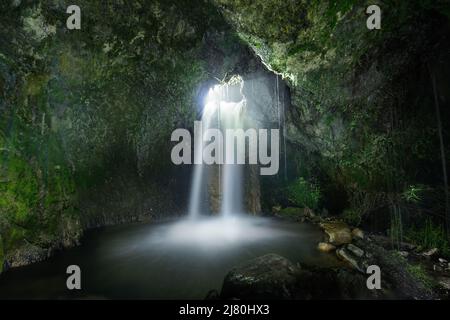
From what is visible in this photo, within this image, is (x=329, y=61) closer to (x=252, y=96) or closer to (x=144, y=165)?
(x=252, y=96)

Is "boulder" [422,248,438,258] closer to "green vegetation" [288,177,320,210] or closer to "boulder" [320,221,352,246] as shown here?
"boulder" [320,221,352,246]

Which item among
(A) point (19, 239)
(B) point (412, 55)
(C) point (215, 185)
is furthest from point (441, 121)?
(A) point (19, 239)

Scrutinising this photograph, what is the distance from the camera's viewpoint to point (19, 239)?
6.56m

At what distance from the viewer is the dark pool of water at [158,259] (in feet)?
17.9

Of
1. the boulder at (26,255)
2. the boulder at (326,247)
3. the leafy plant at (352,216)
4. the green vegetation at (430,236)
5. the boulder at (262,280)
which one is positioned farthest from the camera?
the leafy plant at (352,216)

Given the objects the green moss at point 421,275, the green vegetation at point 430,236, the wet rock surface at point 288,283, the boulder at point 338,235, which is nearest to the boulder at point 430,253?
the green vegetation at point 430,236

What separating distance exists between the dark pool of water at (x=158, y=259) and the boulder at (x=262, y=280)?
59 centimetres

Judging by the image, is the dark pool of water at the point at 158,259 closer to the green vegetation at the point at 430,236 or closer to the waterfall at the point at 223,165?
the green vegetation at the point at 430,236

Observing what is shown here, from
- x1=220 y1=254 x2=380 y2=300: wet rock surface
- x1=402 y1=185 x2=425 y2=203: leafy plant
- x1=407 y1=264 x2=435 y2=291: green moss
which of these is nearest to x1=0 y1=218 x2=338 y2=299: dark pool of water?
x1=220 y1=254 x2=380 y2=300: wet rock surface

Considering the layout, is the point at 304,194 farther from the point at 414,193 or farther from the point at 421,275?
the point at 421,275

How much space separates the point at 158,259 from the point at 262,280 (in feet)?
10.7
